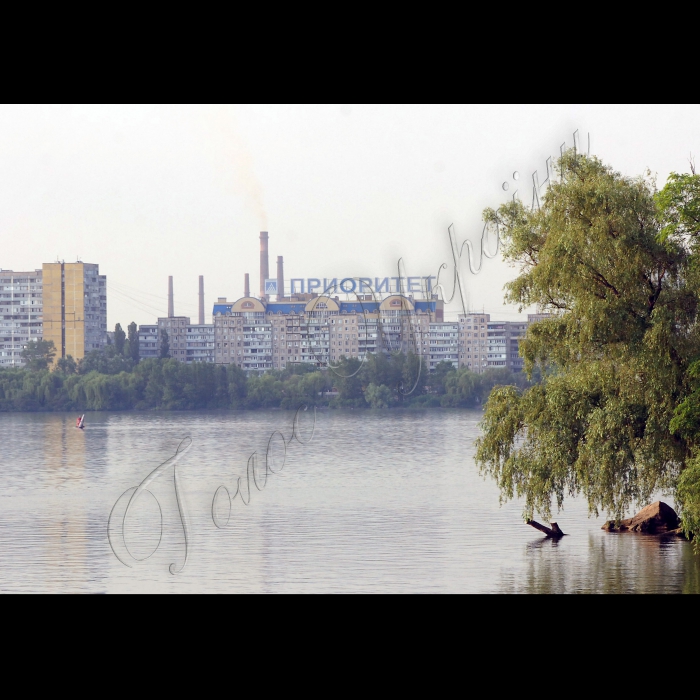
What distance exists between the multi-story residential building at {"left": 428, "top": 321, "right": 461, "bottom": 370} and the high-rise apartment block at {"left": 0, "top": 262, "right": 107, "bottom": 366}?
41.3m

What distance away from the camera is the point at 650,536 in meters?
22.2

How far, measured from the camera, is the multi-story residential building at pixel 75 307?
113188 mm

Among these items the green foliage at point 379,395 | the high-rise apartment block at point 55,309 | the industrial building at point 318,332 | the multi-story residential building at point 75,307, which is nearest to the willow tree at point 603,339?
the industrial building at point 318,332

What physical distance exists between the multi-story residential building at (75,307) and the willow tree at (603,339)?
9682 centimetres

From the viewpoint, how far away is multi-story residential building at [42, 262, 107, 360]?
113m

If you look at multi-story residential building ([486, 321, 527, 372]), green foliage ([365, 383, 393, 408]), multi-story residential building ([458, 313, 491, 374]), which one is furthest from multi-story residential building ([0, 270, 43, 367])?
multi-story residential building ([486, 321, 527, 372])

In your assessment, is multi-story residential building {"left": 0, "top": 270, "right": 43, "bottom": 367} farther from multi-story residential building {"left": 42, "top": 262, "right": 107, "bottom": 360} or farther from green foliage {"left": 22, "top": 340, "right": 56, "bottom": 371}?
green foliage {"left": 22, "top": 340, "right": 56, "bottom": 371}

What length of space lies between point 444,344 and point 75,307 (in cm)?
4622

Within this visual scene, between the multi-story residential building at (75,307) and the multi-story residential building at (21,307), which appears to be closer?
the multi-story residential building at (75,307)

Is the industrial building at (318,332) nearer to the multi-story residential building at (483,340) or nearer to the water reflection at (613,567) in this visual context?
the multi-story residential building at (483,340)
